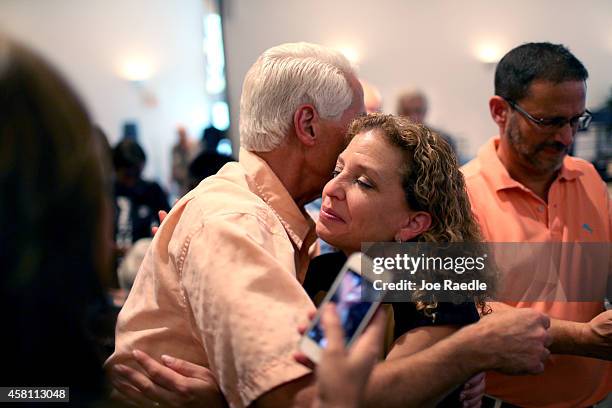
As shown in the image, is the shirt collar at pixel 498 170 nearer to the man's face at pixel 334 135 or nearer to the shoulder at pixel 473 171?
the shoulder at pixel 473 171

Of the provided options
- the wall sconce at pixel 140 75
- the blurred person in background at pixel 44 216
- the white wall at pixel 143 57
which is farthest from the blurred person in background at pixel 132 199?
the wall sconce at pixel 140 75

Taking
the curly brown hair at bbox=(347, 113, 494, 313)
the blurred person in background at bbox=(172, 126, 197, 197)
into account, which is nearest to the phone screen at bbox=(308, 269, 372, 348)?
the curly brown hair at bbox=(347, 113, 494, 313)

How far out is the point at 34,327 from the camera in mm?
797

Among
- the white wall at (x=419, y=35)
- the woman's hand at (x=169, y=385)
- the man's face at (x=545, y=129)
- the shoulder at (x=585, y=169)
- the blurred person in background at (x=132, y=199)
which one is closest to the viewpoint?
the woman's hand at (x=169, y=385)

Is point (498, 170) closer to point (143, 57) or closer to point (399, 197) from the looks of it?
point (399, 197)

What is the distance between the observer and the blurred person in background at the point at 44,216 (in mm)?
765

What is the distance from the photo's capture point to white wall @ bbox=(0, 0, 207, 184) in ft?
21.8

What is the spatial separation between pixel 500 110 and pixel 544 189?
29cm

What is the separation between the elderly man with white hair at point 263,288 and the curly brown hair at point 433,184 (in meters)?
0.21

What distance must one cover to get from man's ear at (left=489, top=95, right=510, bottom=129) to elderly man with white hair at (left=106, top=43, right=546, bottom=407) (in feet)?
2.11

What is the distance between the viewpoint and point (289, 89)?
5.18ft

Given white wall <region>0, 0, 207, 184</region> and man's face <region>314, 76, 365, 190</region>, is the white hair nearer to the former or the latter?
man's face <region>314, 76, 365, 190</region>

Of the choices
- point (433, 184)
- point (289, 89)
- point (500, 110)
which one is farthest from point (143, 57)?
point (433, 184)

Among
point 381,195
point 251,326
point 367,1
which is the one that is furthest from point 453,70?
point 251,326
